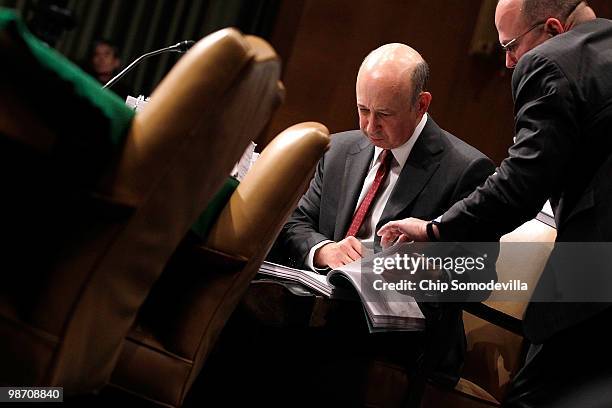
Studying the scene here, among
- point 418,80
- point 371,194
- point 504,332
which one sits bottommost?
point 504,332

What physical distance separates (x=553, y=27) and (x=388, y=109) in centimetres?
57

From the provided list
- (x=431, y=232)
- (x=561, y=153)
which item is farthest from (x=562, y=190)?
(x=431, y=232)

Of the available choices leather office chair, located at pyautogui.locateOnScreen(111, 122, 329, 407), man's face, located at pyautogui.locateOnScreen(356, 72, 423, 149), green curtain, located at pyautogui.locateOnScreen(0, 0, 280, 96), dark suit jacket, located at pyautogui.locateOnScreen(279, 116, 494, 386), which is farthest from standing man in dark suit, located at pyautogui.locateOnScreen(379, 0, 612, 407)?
green curtain, located at pyautogui.locateOnScreen(0, 0, 280, 96)

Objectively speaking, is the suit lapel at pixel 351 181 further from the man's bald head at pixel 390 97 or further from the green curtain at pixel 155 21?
the green curtain at pixel 155 21

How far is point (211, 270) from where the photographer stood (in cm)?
142

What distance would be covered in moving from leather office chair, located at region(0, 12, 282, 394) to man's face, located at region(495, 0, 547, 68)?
3.50ft

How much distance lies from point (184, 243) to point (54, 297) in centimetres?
35

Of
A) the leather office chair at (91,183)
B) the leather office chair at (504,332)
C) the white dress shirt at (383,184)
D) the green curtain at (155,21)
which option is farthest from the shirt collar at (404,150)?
the green curtain at (155,21)

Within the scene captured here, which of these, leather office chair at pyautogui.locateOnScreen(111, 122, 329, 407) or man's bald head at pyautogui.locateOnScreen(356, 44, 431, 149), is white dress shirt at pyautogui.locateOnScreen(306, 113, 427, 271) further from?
leather office chair at pyautogui.locateOnScreen(111, 122, 329, 407)

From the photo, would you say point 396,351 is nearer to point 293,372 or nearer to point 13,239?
point 293,372

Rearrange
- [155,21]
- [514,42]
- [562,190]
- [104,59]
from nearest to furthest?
[562,190] → [514,42] → [104,59] → [155,21]

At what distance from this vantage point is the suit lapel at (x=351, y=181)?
242 cm

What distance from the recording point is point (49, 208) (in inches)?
42.0

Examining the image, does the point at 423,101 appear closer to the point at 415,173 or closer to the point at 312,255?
the point at 415,173
